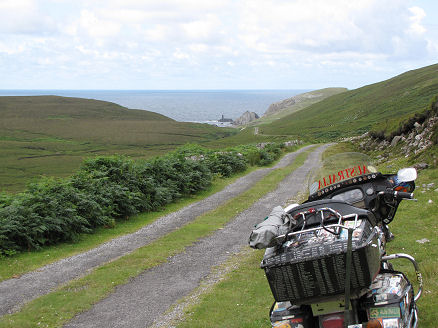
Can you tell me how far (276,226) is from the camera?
15.6 ft

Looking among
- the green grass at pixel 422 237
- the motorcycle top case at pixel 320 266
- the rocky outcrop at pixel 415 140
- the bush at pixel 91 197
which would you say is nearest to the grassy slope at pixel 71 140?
the bush at pixel 91 197

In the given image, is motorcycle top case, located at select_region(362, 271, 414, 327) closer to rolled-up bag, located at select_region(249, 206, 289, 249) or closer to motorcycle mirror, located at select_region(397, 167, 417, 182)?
rolled-up bag, located at select_region(249, 206, 289, 249)

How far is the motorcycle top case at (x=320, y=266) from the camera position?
14.3 feet

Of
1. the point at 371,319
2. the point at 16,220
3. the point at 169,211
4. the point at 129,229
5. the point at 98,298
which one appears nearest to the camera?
the point at 371,319

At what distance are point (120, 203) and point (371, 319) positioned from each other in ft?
47.5

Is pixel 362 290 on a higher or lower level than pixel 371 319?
higher

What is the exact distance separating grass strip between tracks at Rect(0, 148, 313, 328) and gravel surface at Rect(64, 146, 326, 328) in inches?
10.7


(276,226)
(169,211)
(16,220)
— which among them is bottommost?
(169,211)

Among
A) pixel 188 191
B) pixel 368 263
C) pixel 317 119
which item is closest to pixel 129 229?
pixel 188 191

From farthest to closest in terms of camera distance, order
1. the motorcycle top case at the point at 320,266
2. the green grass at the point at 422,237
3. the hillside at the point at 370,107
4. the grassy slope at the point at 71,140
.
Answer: the hillside at the point at 370,107 < the grassy slope at the point at 71,140 < the green grass at the point at 422,237 < the motorcycle top case at the point at 320,266

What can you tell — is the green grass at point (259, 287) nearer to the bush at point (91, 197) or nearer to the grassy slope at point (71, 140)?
the bush at point (91, 197)

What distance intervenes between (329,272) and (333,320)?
629 mm

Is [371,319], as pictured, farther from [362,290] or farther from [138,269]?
[138,269]

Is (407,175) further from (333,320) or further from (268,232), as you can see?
(268,232)
